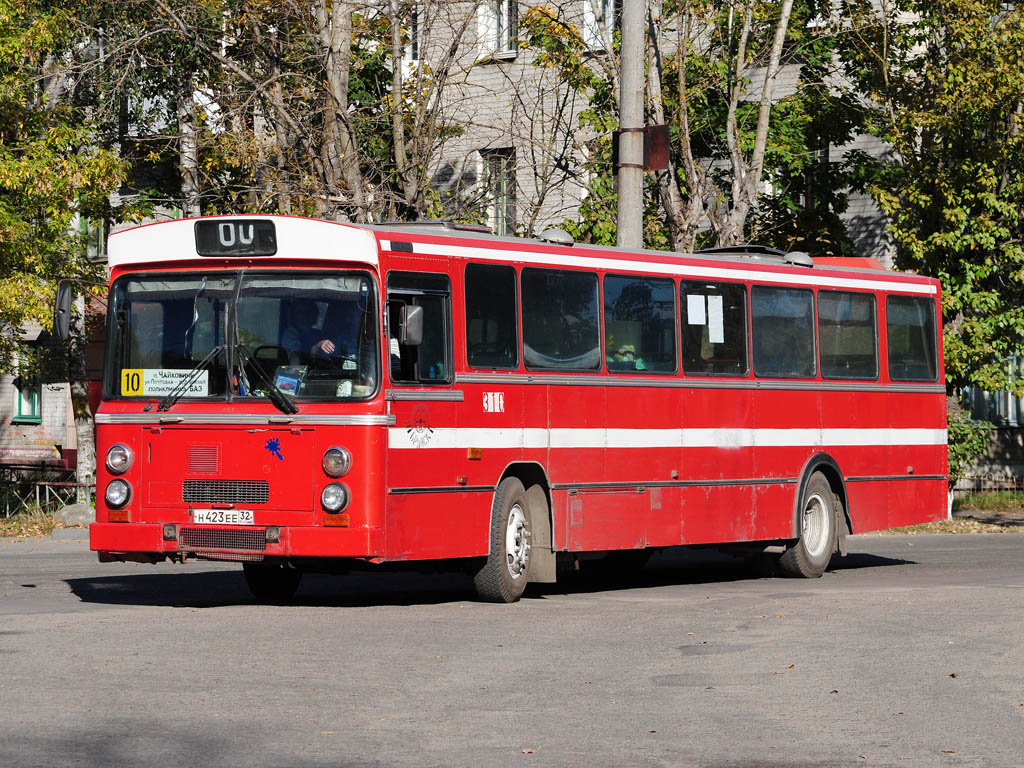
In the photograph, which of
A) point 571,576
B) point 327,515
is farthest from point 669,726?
point 571,576

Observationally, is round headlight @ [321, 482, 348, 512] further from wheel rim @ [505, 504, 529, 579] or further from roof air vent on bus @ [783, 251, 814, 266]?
roof air vent on bus @ [783, 251, 814, 266]

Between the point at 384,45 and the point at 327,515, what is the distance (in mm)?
15203

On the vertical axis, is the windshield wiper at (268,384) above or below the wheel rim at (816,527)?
above

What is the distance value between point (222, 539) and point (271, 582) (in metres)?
1.61

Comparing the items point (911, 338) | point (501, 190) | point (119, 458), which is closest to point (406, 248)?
point (119, 458)

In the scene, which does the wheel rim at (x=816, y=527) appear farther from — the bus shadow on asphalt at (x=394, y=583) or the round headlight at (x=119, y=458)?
the round headlight at (x=119, y=458)

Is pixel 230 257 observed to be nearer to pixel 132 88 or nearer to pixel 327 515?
pixel 327 515

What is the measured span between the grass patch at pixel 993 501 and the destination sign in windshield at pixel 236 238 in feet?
60.5

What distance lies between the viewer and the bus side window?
525 inches

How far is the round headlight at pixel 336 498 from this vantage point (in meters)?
13.0

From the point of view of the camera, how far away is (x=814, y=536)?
1811 centimetres

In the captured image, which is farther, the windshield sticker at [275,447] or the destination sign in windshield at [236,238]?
the destination sign in windshield at [236,238]

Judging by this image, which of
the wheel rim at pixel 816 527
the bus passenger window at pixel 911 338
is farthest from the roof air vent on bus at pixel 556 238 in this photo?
the bus passenger window at pixel 911 338

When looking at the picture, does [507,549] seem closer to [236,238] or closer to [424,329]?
[424,329]
